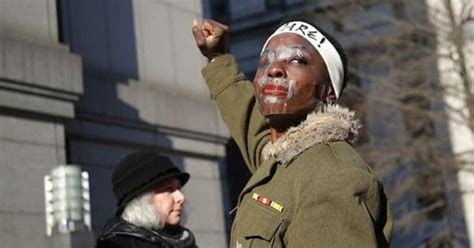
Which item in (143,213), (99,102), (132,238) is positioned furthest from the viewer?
(99,102)

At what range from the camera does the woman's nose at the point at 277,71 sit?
7.57 feet

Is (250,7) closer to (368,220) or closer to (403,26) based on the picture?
(403,26)

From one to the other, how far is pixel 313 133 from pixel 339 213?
1.02 ft

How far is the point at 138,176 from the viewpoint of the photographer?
4.84 metres

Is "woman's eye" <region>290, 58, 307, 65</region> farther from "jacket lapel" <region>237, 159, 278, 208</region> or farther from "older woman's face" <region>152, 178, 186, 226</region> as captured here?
"older woman's face" <region>152, 178, 186, 226</region>

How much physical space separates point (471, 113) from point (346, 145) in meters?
14.8

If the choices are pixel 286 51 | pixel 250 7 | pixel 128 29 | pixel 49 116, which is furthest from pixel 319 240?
pixel 250 7

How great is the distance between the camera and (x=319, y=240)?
76.6 inches

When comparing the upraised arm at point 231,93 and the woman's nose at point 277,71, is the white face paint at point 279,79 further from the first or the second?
the upraised arm at point 231,93

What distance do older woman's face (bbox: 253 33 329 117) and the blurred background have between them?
1.17 meters

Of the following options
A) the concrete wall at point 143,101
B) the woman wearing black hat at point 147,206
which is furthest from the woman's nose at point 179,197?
the concrete wall at point 143,101

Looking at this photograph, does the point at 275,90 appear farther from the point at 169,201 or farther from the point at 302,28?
the point at 169,201

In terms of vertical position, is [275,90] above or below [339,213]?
above

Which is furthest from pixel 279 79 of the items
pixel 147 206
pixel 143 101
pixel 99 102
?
pixel 143 101
